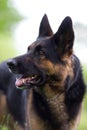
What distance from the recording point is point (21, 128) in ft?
39.4

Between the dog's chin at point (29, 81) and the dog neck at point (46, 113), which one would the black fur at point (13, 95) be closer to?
the dog neck at point (46, 113)

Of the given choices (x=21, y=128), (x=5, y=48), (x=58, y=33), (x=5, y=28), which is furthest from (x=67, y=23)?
(x=5, y=28)

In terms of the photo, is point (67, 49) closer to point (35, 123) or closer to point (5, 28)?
point (35, 123)

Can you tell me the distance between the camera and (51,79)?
36.4 feet

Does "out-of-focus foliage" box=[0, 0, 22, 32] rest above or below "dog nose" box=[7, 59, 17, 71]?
below

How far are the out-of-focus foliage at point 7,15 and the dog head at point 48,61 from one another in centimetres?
2836

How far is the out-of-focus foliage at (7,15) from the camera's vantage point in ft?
132

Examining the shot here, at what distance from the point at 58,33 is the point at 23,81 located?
0.84 meters

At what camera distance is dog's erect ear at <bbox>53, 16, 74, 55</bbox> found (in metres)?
11.1

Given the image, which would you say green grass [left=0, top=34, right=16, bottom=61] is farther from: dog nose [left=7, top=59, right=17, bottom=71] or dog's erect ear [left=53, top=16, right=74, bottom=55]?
dog nose [left=7, top=59, right=17, bottom=71]

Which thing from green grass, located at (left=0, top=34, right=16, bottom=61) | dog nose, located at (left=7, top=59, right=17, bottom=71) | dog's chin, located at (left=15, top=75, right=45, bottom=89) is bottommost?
green grass, located at (left=0, top=34, right=16, bottom=61)

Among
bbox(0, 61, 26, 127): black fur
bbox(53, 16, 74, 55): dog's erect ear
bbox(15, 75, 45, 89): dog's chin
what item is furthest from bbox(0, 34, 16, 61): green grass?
bbox(15, 75, 45, 89): dog's chin

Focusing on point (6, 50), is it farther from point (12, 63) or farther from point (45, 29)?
point (12, 63)

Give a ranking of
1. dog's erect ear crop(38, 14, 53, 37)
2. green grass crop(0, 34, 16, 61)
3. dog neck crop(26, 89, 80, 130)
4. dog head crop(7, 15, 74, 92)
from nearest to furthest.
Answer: dog head crop(7, 15, 74, 92), dog neck crop(26, 89, 80, 130), dog's erect ear crop(38, 14, 53, 37), green grass crop(0, 34, 16, 61)
